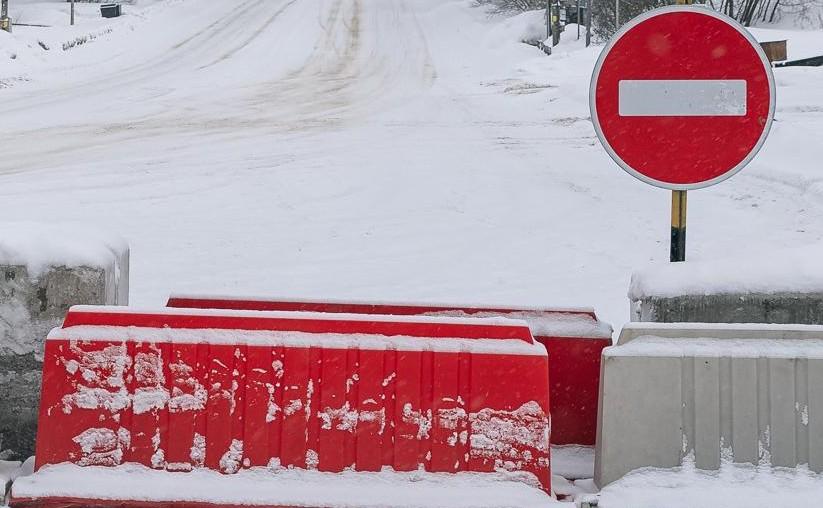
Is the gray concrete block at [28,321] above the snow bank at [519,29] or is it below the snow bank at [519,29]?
below

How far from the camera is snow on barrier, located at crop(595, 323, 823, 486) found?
3.40 m

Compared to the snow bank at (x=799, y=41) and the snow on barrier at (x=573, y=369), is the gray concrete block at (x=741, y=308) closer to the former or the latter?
the snow on barrier at (x=573, y=369)

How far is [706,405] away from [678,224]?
883mm

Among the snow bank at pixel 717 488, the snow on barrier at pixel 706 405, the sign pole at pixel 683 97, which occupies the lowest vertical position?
the snow bank at pixel 717 488

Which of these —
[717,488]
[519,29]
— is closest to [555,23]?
[519,29]

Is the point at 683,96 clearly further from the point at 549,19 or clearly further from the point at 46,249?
the point at 549,19

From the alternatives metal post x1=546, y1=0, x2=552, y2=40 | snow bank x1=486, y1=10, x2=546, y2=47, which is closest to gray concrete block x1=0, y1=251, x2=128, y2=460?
snow bank x1=486, y1=10, x2=546, y2=47

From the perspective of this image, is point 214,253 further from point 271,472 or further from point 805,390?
point 805,390

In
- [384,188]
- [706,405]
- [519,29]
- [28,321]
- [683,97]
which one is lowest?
[706,405]

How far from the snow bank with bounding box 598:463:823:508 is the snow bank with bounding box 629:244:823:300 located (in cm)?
66

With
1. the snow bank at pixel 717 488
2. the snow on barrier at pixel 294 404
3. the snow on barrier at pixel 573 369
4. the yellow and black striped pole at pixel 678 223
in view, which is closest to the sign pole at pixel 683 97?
the yellow and black striped pole at pixel 678 223

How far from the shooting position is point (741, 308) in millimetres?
3738

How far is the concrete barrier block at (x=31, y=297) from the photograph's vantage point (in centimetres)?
369

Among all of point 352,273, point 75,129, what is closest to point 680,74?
point 352,273
